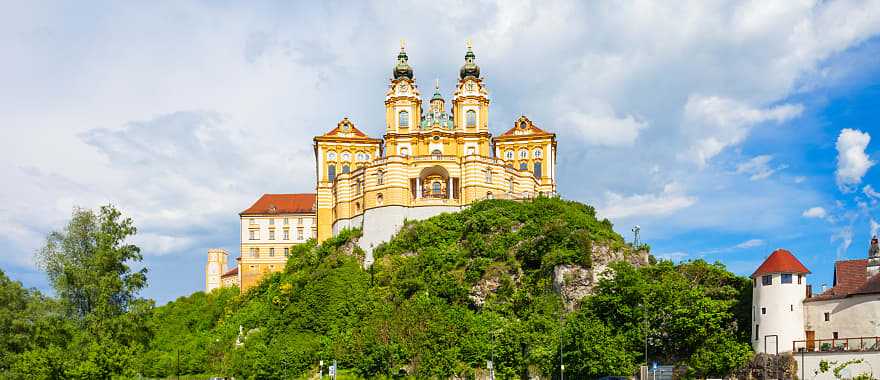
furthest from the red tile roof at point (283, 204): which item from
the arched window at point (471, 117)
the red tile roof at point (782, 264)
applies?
the red tile roof at point (782, 264)

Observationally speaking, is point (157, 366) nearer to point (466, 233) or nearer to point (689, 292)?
point (466, 233)

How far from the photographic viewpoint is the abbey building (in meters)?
91.2

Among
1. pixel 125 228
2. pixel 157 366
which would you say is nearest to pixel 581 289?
pixel 125 228

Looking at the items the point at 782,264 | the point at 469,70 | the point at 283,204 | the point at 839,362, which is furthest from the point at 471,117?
the point at 839,362

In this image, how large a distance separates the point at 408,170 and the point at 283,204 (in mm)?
26947

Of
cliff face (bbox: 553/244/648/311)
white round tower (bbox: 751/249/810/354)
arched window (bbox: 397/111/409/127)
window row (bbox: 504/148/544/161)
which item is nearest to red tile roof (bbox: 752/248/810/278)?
white round tower (bbox: 751/249/810/354)

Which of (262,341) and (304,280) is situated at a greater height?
(304,280)

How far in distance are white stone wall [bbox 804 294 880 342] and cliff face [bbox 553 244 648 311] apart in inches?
728

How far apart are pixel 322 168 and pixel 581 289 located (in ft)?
126

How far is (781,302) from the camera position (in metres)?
59.9

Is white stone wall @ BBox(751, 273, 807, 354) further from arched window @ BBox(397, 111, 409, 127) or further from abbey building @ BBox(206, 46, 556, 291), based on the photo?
arched window @ BBox(397, 111, 409, 127)

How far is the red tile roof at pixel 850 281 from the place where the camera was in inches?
2262

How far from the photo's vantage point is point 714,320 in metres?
63.7

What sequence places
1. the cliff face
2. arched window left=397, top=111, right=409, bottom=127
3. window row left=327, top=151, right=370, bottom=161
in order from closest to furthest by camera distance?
Result: the cliff face < arched window left=397, top=111, right=409, bottom=127 < window row left=327, top=151, right=370, bottom=161
